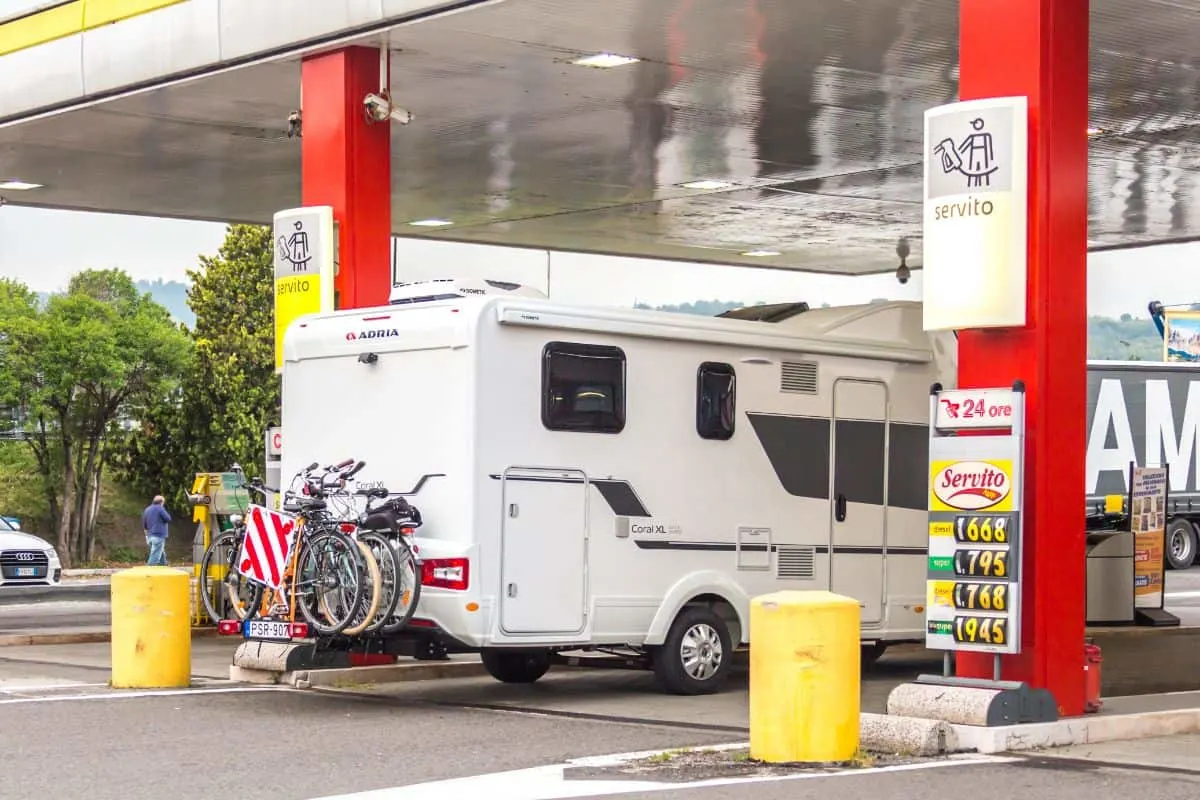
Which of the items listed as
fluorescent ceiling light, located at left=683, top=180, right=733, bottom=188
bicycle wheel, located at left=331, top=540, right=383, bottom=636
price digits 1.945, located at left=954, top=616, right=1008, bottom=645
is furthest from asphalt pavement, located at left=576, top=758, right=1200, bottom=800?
fluorescent ceiling light, located at left=683, top=180, right=733, bottom=188

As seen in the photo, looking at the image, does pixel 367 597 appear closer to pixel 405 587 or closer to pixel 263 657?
pixel 405 587

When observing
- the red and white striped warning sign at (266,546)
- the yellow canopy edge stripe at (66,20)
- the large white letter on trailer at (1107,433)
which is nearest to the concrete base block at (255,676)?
the red and white striped warning sign at (266,546)

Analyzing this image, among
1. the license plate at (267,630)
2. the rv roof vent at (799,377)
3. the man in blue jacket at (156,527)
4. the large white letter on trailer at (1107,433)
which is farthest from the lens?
the large white letter on trailer at (1107,433)

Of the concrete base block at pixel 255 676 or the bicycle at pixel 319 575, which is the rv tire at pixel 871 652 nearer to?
the concrete base block at pixel 255 676

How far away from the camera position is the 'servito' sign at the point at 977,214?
11.2 meters

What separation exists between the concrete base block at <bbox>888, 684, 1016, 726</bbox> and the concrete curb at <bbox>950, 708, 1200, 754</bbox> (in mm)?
78

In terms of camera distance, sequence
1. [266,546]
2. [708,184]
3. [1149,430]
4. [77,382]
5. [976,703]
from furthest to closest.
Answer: [77,382], [1149,430], [708,184], [266,546], [976,703]

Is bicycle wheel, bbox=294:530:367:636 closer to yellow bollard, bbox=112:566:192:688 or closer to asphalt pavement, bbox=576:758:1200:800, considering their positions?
yellow bollard, bbox=112:566:192:688

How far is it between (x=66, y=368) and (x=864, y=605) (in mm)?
28807

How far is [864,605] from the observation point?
1533 centimetres

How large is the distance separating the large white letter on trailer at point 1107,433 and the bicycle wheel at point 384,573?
76.3ft

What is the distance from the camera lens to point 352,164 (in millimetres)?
15883

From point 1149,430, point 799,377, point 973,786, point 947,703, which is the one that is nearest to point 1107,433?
point 1149,430

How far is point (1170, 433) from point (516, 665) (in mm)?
22546
